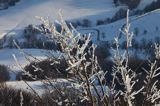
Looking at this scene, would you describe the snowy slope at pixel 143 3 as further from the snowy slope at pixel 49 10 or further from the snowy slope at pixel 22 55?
the snowy slope at pixel 22 55

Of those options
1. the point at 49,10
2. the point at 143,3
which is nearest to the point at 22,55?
the point at 49,10

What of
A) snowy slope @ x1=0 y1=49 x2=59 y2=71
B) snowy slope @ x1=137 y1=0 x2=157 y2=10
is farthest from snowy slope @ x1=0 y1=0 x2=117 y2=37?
snowy slope @ x1=0 y1=49 x2=59 y2=71

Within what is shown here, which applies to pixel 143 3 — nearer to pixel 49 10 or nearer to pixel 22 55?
pixel 49 10

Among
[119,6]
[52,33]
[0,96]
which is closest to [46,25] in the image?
[52,33]

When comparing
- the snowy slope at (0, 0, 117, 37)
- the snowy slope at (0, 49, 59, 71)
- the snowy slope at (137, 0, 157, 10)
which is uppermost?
Answer: the snowy slope at (0, 49, 59, 71)

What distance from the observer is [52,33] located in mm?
2035

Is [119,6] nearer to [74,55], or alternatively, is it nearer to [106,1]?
[106,1]

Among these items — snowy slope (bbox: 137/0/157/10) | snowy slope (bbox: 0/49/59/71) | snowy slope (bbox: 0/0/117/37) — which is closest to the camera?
snowy slope (bbox: 0/49/59/71)

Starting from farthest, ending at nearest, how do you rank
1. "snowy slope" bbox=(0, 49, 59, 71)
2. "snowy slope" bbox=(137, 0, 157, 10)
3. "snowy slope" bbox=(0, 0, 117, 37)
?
"snowy slope" bbox=(137, 0, 157, 10) < "snowy slope" bbox=(0, 0, 117, 37) < "snowy slope" bbox=(0, 49, 59, 71)

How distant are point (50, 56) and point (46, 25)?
0.17 m

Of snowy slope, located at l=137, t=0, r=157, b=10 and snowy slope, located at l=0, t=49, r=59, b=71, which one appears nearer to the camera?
snowy slope, located at l=0, t=49, r=59, b=71

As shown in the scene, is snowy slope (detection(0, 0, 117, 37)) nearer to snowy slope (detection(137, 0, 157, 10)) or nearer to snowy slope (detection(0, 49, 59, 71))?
snowy slope (detection(137, 0, 157, 10))

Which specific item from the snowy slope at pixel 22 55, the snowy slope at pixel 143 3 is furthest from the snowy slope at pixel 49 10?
the snowy slope at pixel 22 55

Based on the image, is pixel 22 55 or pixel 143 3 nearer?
pixel 22 55
